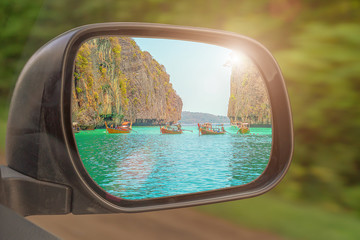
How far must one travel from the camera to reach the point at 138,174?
1.38m

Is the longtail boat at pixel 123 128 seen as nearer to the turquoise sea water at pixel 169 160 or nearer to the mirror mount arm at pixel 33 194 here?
the turquoise sea water at pixel 169 160

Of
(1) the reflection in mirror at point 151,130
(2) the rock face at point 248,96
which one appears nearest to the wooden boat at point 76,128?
(1) the reflection in mirror at point 151,130

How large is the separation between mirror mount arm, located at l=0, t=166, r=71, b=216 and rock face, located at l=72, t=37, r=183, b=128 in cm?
23

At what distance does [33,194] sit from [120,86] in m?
0.53

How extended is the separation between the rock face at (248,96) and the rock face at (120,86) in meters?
0.41

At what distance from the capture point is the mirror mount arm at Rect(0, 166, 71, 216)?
919mm

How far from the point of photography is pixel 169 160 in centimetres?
151

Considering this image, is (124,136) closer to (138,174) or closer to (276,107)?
(138,174)

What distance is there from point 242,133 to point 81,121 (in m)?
0.96

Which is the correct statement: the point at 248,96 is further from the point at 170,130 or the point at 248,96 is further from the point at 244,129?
the point at 170,130

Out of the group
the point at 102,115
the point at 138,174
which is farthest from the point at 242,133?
the point at 102,115

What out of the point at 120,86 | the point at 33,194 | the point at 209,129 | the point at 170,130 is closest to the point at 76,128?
the point at 33,194

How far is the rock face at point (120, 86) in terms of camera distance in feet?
3.80

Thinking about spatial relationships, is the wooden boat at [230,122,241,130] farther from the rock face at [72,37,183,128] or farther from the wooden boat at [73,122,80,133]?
the wooden boat at [73,122,80,133]
